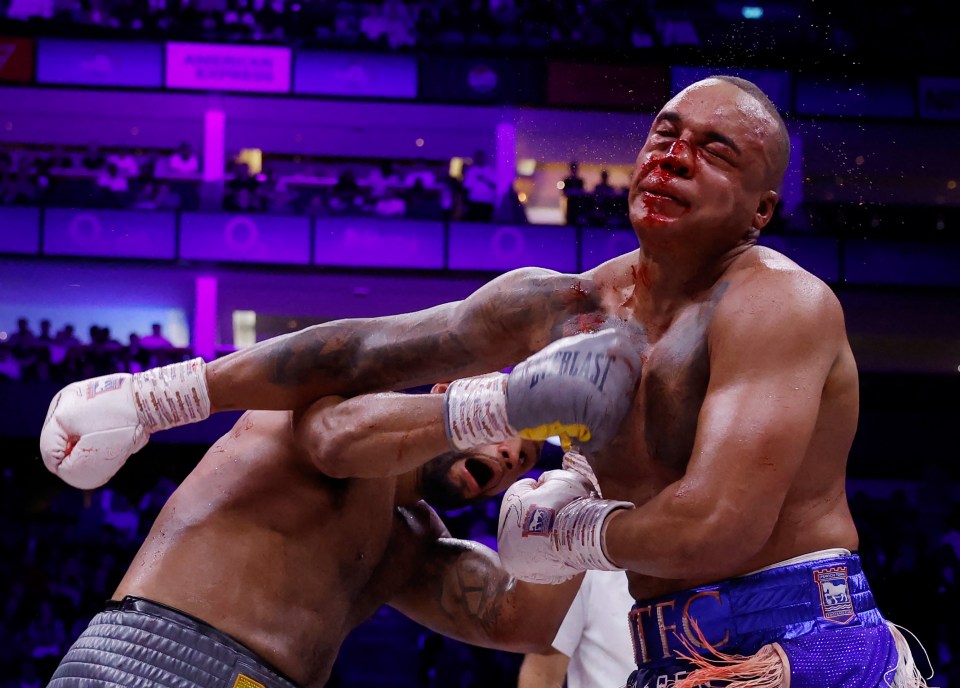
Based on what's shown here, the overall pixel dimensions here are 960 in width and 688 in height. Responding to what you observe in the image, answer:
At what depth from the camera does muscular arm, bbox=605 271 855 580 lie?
1727 mm

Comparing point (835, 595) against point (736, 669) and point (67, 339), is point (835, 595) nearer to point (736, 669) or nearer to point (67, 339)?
point (736, 669)

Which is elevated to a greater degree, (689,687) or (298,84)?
(298,84)

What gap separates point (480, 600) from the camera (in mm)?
2920

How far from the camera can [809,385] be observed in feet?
5.85

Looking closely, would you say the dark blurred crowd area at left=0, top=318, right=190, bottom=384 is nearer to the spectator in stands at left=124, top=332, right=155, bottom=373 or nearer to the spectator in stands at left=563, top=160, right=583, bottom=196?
the spectator in stands at left=124, top=332, right=155, bottom=373

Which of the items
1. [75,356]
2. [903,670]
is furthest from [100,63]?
[903,670]

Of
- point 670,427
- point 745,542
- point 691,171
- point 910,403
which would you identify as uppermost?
point 691,171

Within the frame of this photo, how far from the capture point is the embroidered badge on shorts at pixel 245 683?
245 centimetres

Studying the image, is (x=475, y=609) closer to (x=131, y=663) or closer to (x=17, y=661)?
(x=131, y=663)

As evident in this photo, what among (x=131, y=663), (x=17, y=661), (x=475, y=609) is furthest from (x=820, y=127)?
(x=131, y=663)

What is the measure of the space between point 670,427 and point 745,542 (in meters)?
0.30

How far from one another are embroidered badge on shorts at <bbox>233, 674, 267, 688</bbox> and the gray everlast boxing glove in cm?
87

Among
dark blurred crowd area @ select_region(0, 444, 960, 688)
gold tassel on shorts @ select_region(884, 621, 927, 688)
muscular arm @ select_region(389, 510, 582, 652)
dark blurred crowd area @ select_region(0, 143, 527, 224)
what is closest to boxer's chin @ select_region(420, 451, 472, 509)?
muscular arm @ select_region(389, 510, 582, 652)

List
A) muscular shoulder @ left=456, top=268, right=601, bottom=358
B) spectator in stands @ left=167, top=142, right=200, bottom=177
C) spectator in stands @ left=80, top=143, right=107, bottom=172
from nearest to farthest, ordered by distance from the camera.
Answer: muscular shoulder @ left=456, top=268, right=601, bottom=358
spectator in stands @ left=80, top=143, right=107, bottom=172
spectator in stands @ left=167, top=142, right=200, bottom=177
